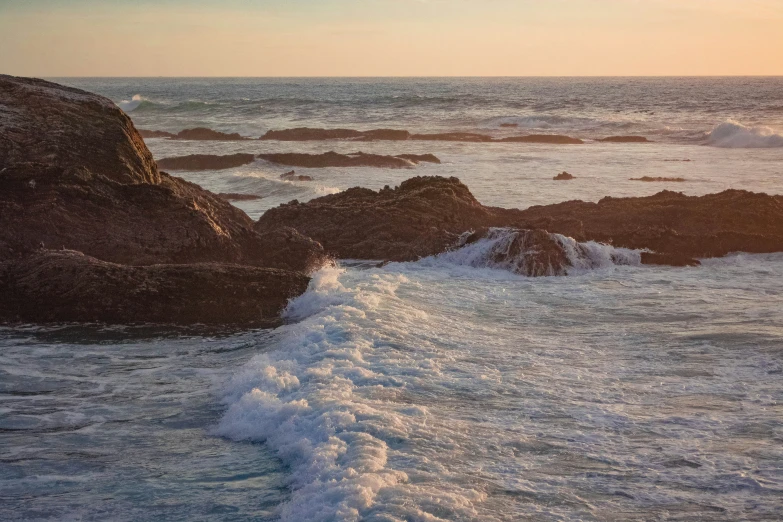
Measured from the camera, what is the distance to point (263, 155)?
29344 mm

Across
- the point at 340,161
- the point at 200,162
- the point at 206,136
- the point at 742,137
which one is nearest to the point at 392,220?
the point at 340,161

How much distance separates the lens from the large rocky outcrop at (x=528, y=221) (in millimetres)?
11492

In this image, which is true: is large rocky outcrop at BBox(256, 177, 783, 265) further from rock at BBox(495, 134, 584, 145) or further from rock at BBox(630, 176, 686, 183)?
rock at BBox(495, 134, 584, 145)

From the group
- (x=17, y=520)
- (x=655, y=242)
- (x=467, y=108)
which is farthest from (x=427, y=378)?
(x=467, y=108)

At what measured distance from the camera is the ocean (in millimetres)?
4484

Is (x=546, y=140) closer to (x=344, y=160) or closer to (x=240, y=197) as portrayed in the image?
(x=344, y=160)

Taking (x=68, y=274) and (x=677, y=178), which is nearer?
(x=68, y=274)

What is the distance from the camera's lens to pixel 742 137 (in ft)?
120

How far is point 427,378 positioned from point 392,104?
204 feet

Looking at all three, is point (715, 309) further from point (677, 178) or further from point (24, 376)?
point (677, 178)

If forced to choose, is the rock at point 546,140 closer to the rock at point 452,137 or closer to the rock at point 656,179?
the rock at point 452,137

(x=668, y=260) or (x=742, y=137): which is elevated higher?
(x=742, y=137)

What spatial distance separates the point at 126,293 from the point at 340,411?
138 inches

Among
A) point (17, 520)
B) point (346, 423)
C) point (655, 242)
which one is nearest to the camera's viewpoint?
point (17, 520)
